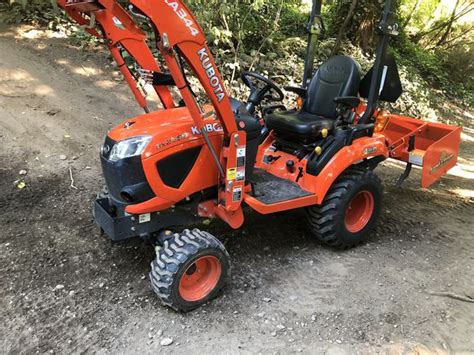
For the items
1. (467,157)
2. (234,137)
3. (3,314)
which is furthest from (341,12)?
(3,314)

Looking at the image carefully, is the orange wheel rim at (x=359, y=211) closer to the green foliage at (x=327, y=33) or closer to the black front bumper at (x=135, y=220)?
the black front bumper at (x=135, y=220)

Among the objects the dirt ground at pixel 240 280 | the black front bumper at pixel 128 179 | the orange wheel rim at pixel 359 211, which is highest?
the black front bumper at pixel 128 179

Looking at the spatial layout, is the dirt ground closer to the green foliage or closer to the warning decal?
the warning decal

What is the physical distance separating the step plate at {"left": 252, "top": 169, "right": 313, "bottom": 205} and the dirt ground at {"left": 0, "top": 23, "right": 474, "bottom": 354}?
542mm

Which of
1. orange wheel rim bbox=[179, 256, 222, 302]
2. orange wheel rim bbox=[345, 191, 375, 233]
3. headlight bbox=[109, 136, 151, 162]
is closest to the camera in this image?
headlight bbox=[109, 136, 151, 162]

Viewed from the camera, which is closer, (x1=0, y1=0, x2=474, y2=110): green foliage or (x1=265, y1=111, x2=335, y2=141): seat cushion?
(x1=265, y1=111, x2=335, y2=141): seat cushion

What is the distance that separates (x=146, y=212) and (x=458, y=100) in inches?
396

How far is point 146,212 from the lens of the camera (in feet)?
9.24

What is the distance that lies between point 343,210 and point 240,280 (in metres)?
1.02

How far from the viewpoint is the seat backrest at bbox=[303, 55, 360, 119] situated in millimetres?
3875

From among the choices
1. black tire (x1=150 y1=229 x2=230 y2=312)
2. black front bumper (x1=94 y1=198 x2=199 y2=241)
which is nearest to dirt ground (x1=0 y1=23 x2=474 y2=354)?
black tire (x1=150 y1=229 x2=230 y2=312)

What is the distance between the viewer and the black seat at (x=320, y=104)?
142 inches

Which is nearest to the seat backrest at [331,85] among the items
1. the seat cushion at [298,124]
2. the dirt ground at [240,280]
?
the seat cushion at [298,124]

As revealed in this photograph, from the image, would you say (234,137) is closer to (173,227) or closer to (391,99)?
(173,227)
